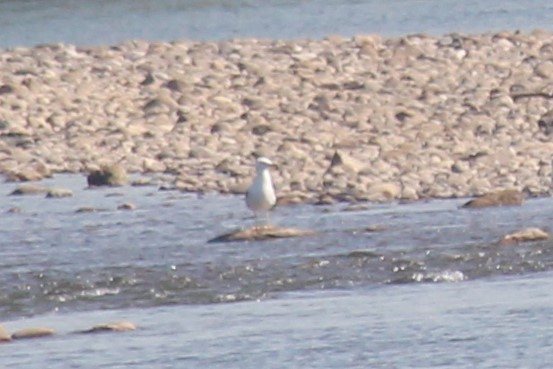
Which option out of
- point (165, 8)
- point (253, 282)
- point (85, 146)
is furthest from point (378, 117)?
point (165, 8)

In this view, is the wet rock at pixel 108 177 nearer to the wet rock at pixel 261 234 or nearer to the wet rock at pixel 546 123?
the wet rock at pixel 261 234

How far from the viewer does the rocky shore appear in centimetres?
1608

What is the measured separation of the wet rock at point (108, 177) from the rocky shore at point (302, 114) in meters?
0.37

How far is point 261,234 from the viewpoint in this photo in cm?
1341

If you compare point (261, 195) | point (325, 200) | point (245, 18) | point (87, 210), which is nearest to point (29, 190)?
point (87, 210)

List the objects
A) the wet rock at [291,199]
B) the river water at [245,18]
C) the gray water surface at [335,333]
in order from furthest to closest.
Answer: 1. the river water at [245,18]
2. the wet rock at [291,199]
3. the gray water surface at [335,333]

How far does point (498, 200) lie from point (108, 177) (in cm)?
376

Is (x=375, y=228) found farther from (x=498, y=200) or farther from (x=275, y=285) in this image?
(x=275, y=285)

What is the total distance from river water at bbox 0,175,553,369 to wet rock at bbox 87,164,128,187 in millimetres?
546

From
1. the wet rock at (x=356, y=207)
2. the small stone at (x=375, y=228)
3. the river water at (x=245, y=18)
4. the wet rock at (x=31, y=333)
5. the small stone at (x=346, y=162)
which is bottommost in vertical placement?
the wet rock at (x=31, y=333)

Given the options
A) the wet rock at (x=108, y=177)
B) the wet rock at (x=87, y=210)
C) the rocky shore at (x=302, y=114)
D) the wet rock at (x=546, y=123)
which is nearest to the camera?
the wet rock at (x=87, y=210)

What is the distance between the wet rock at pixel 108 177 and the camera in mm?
16688

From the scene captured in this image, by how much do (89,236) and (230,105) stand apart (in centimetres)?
630

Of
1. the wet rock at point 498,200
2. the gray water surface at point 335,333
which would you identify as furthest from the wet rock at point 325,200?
the gray water surface at point 335,333
